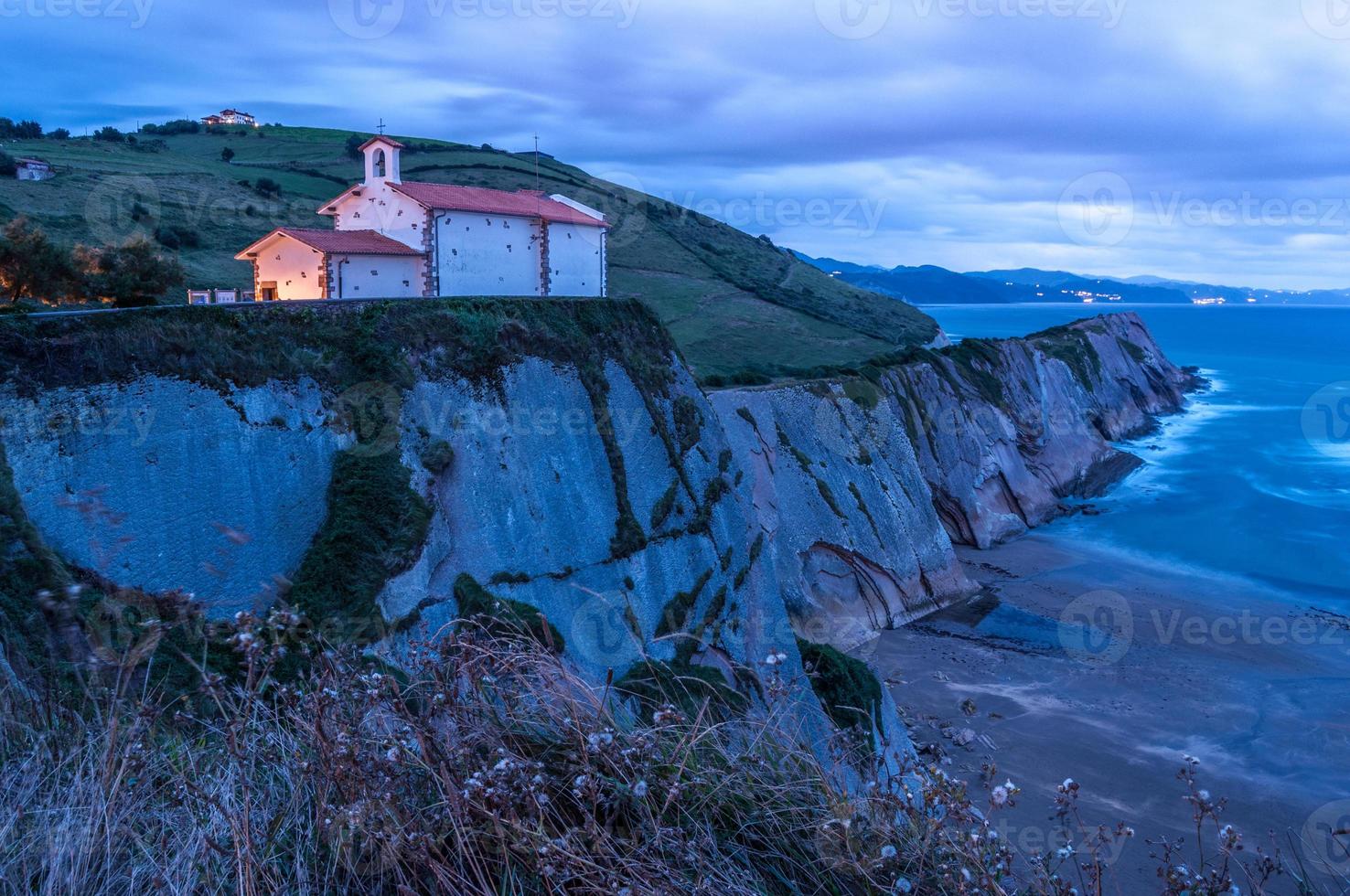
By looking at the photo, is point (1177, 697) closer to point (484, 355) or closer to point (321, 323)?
point (484, 355)

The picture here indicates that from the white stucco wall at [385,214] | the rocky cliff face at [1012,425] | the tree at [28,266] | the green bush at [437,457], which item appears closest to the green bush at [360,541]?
the green bush at [437,457]

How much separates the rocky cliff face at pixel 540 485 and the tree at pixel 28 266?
12363 millimetres

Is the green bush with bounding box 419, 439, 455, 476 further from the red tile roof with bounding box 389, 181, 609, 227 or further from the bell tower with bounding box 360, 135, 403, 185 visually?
the bell tower with bounding box 360, 135, 403, 185

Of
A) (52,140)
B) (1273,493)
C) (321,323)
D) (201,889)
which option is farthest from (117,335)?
(52,140)

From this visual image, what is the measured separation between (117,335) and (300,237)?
35.2 ft

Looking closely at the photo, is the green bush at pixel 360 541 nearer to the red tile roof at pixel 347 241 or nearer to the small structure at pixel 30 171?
the red tile roof at pixel 347 241

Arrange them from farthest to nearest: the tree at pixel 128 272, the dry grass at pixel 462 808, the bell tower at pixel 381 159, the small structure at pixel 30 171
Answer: the small structure at pixel 30 171 < the bell tower at pixel 381 159 < the tree at pixel 128 272 < the dry grass at pixel 462 808

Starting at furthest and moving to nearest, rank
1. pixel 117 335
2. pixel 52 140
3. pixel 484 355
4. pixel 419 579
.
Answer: pixel 52 140 < pixel 484 355 < pixel 419 579 < pixel 117 335

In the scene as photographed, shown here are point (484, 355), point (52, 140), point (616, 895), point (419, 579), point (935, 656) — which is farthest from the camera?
point (52, 140)

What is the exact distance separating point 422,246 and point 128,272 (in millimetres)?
8463

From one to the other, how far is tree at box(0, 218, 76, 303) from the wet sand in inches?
957

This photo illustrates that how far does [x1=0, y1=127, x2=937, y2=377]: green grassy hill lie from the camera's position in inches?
1743

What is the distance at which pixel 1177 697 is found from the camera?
23250mm

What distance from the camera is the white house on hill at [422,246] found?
81.4 ft
